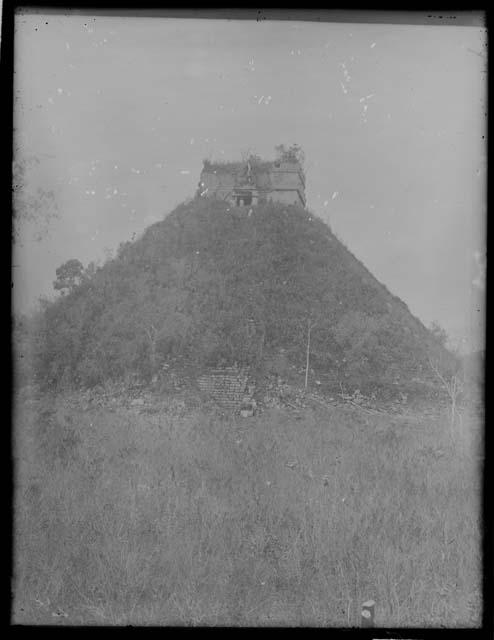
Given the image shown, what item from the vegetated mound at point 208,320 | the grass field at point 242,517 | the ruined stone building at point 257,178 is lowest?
the grass field at point 242,517

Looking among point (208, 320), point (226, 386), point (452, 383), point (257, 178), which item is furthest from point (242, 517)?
point (257, 178)

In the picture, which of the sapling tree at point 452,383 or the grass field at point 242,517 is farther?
the sapling tree at point 452,383

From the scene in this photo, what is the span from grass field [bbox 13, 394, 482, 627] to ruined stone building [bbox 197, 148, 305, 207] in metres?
1.86

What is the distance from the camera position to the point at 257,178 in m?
4.45

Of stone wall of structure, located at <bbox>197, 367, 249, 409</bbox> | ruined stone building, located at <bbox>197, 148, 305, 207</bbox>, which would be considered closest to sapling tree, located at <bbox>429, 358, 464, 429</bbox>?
stone wall of structure, located at <bbox>197, 367, 249, 409</bbox>

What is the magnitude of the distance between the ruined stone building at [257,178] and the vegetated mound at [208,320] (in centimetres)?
16

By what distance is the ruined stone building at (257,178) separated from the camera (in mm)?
4043

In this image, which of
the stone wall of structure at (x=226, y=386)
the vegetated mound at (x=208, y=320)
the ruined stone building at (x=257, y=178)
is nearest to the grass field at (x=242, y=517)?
the stone wall of structure at (x=226, y=386)

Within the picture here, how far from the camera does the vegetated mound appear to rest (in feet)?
13.2

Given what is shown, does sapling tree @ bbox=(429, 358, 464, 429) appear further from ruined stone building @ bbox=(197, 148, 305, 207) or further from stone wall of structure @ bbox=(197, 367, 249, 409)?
ruined stone building @ bbox=(197, 148, 305, 207)

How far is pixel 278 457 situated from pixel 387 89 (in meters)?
3.15

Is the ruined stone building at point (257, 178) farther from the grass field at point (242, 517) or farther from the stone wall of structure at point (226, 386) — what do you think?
the grass field at point (242, 517)

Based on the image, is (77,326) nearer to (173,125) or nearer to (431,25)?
(173,125)

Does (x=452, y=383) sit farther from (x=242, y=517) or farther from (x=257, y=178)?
(x=257, y=178)
